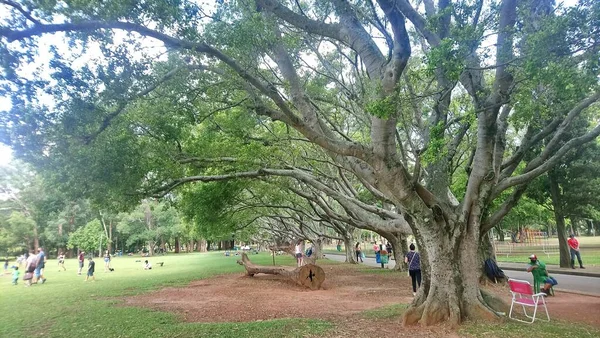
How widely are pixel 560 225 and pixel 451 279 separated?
16015 millimetres

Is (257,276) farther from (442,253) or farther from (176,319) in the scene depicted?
(442,253)

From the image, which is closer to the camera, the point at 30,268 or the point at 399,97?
the point at 399,97

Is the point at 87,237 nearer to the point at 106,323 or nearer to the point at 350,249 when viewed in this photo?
the point at 350,249

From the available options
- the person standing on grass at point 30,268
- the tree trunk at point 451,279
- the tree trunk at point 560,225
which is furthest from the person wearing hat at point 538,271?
the person standing on grass at point 30,268

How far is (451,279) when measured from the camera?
760 cm

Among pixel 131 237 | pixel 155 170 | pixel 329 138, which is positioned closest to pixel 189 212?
pixel 155 170

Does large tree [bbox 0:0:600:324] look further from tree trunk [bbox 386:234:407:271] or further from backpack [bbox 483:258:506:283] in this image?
tree trunk [bbox 386:234:407:271]

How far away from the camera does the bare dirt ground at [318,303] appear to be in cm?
773

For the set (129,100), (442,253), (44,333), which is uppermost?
(129,100)

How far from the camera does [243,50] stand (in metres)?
7.01

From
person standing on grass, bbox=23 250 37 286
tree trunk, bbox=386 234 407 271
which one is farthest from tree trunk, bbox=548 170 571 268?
person standing on grass, bbox=23 250 37 286

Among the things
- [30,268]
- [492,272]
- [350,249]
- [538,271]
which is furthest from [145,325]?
[350,249]

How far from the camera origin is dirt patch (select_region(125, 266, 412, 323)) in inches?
373

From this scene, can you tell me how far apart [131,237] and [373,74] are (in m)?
59.8
